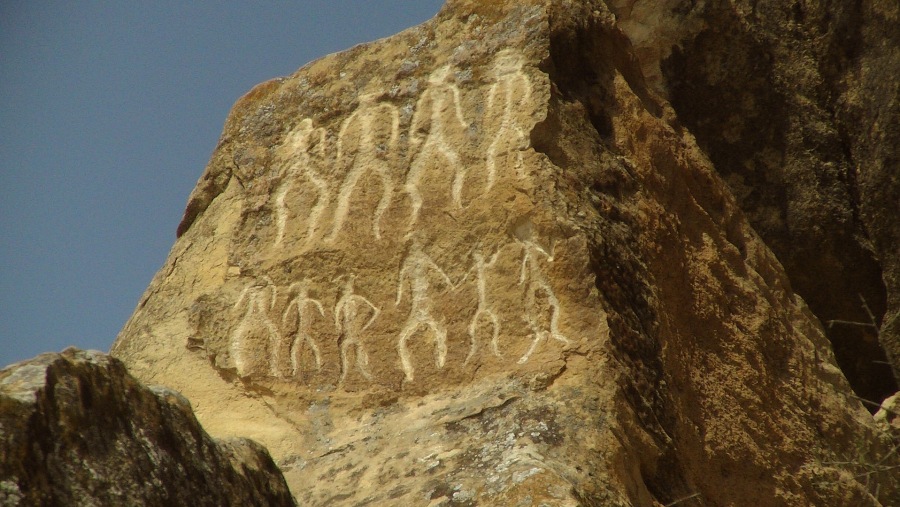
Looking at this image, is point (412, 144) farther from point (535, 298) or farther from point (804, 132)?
point (804, 132)

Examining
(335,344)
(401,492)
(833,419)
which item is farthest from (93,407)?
(833,419)

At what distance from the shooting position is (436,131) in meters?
4.19

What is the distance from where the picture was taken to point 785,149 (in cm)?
551

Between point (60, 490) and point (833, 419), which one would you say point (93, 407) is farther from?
point (833, 419)

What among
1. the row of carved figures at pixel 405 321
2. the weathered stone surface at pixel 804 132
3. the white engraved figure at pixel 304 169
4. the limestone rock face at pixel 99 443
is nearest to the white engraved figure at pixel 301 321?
the row of carved figures at pixel 405 321

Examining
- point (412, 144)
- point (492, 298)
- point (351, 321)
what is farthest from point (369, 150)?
point (492, 298)

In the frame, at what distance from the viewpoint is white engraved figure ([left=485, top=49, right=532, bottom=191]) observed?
3924 millimetres

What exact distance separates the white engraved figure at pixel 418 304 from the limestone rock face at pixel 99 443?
1.49 metres

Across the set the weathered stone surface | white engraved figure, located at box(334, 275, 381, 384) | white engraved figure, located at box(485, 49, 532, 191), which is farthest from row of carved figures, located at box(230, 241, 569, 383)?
the weathered stone surface

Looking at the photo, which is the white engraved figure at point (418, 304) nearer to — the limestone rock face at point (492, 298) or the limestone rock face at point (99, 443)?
the limestone rock face at point (492, 298)

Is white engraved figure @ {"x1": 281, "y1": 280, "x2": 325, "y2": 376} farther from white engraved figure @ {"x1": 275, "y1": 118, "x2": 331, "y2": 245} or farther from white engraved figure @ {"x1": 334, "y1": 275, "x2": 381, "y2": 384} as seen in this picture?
white engraved figure @ {"x1": 275, "y1": 118, "x2": 331, "y2": 245}

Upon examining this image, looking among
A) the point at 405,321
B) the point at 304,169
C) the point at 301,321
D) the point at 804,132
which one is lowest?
the point at 405,321

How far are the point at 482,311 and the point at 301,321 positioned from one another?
0.70m

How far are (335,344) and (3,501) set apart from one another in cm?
223
